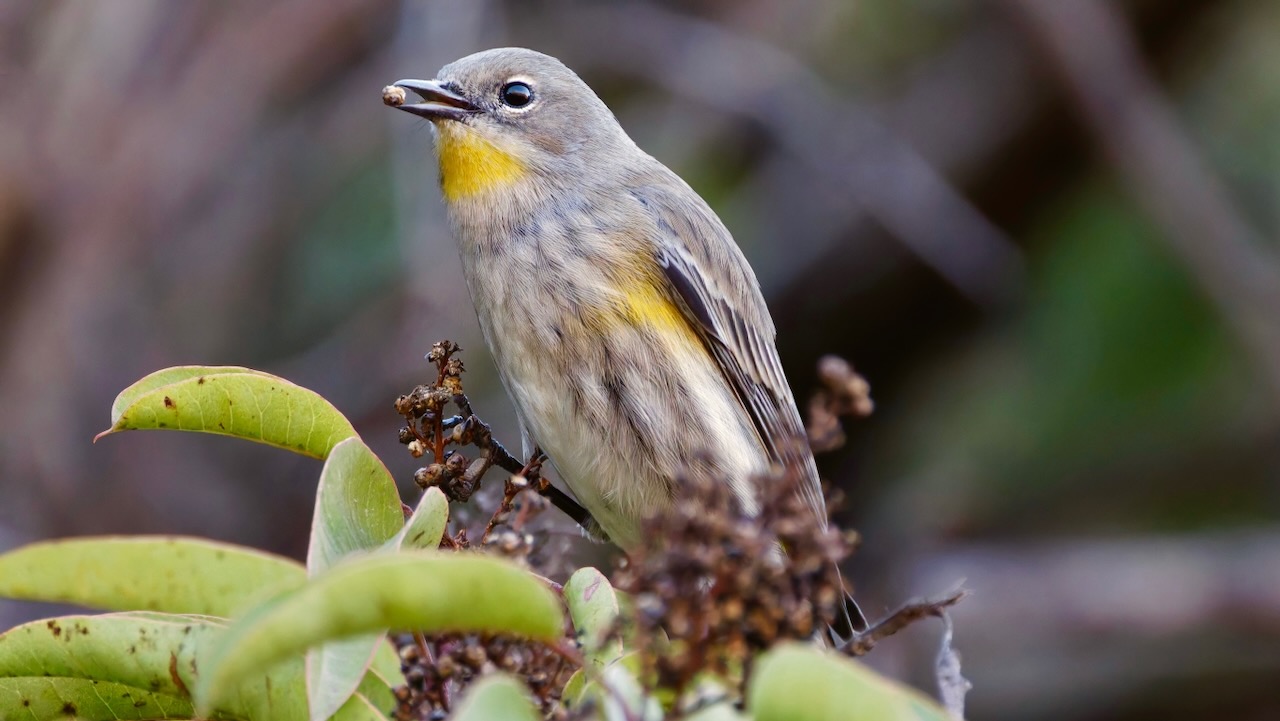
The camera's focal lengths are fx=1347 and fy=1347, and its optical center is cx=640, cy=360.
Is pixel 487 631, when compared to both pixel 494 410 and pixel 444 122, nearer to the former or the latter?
pixel 444 122

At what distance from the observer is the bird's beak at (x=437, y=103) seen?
3.78 metres

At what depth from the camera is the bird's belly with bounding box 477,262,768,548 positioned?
3.45 m

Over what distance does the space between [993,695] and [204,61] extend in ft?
18.4

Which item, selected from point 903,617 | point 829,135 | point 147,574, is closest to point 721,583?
point 903,617

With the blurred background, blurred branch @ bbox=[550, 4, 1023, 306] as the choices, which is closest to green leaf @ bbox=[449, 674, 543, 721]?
the blurred background

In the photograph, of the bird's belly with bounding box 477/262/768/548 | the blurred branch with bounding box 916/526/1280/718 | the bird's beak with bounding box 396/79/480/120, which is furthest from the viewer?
the blurred branch with bounding box 916/526/1280/718

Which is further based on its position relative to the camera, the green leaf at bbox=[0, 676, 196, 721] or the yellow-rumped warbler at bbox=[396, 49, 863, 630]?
the yellow-rumped warbler at bbox=[396, 49, 863, 630]

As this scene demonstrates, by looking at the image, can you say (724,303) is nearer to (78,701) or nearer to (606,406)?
(606,406)

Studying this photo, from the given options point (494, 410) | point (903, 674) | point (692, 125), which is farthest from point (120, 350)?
point (903, 674)

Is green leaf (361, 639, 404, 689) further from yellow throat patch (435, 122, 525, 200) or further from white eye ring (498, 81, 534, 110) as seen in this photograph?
white eye ring (498, 81, 534, 110)

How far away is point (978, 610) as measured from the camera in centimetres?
697

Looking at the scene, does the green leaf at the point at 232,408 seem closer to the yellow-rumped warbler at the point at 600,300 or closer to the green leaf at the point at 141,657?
the green leaf at the point at 141,657

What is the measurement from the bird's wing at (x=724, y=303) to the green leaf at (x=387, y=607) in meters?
2.24

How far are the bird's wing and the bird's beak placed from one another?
573 mm
